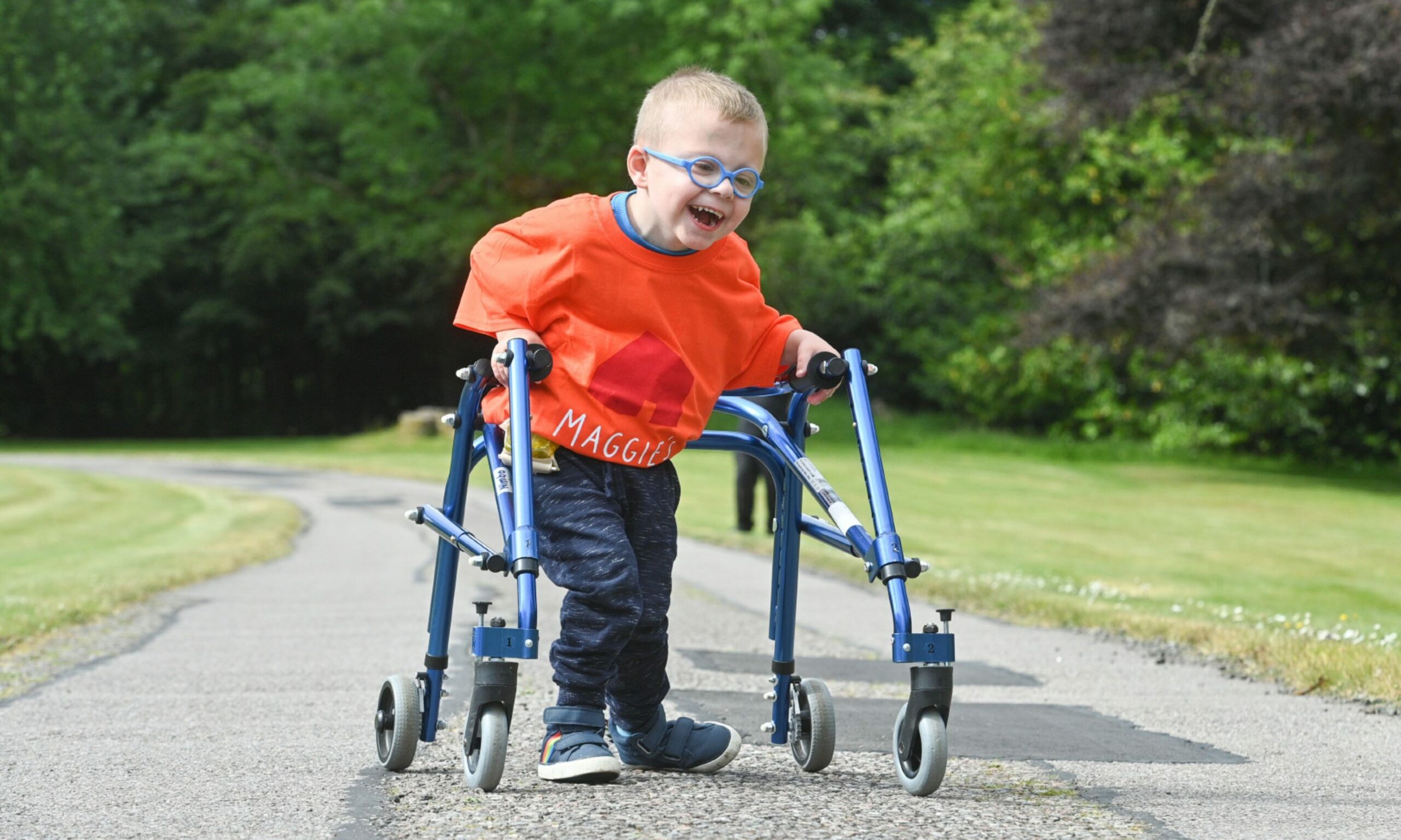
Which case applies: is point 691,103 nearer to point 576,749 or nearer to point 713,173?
point 713,173

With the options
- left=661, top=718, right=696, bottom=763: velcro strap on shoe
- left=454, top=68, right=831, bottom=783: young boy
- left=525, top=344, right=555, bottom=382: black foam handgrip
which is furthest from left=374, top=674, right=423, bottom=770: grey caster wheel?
left=525, top=344, right=555, bottom=382: black foam handgrip

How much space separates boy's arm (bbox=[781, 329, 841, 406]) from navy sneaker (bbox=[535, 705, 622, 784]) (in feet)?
3.09

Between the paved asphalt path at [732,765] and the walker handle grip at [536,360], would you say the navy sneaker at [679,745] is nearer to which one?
the paved asphalt path at [732,765]

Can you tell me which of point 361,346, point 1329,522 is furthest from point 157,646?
point 361,346

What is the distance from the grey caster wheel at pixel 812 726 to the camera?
383 cm

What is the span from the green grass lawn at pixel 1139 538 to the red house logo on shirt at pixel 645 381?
2946 mm

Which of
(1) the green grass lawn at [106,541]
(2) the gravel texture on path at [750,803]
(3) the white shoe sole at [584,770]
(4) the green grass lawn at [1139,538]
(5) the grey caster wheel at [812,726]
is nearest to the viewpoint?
(2) the gravel texture on path at [750,803]

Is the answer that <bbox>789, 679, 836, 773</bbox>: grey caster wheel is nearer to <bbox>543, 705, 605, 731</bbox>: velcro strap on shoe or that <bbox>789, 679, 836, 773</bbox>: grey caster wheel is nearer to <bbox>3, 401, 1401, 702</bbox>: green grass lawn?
<bbox>543, 705, 605, 731</bbox>: velcro strap on shoe

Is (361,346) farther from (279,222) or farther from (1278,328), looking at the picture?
(1278,328)

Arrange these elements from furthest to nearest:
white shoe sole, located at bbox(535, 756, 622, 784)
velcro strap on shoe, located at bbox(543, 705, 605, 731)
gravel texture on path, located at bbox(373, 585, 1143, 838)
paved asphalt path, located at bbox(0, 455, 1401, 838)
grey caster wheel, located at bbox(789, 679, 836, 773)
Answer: grey caster wheel, located at bbox(789, 679, 836, 773) → velcro strap on shoe, located at bbox(543, 705, 605, 731) → white shoe sole, located at bbox(535, 756, 622, 784) → paved asphalt path, located at bbox(0, 455, 1401, 838) → gravel texture on path, located at bbox(373, 585, 1143, 838)

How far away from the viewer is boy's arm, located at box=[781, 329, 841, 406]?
391cm

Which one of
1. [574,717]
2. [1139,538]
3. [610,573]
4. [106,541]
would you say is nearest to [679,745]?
[574,717]

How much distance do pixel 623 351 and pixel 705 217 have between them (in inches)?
14.1

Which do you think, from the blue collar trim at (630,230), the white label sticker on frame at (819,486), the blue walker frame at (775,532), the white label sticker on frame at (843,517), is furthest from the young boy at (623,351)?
the white label sticker on frame at (843,517)
